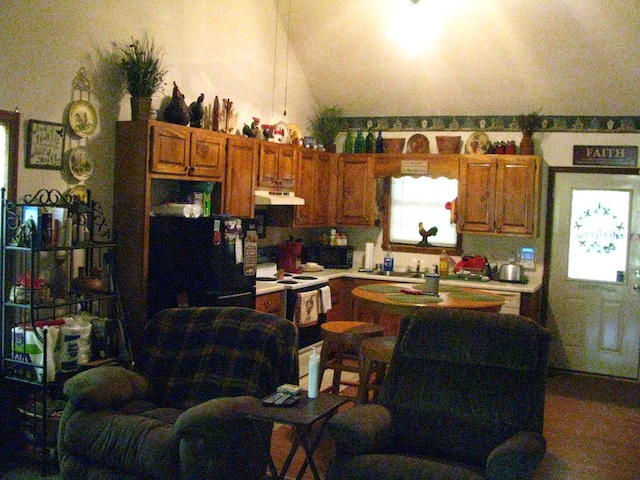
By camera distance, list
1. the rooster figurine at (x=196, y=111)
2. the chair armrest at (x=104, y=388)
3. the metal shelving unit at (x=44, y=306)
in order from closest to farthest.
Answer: the chair armrest at (x=104, y=388) < the metal shelving unit at (x=44, y=306) < the rooster figurine at (x=196, y=111)

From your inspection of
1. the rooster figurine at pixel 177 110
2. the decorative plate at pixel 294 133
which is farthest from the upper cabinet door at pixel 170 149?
the decorative plate at pixel 294 133

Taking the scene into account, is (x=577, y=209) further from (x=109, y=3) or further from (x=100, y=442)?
(x=100, y=442)

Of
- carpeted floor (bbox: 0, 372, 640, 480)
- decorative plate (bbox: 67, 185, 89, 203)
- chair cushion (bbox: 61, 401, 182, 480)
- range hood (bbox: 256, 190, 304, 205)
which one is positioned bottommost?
carpeted floor (bbox: 0, 372, 640, 480)

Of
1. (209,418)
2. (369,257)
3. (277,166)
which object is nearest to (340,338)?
(277,166)

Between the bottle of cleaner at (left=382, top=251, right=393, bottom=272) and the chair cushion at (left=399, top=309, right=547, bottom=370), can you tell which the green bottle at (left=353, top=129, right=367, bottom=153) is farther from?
the chair cushion at (left=399, top=309, right=547, bottom=370)

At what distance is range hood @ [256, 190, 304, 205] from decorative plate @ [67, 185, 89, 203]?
1738 millimetres

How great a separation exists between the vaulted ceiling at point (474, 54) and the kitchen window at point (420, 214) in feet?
2.50

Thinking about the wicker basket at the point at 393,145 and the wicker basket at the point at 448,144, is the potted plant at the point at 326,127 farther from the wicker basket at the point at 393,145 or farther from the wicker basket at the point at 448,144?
the wicker basket at the point at 448,144

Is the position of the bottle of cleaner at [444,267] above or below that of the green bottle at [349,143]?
below

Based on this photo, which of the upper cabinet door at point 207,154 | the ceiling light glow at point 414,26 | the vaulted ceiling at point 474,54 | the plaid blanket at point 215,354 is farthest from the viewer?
the ceiling light glow at point 414,26

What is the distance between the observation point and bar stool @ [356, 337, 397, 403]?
15.1ft

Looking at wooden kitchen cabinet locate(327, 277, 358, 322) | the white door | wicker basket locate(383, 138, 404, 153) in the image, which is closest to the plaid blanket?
wooden kitchen cabinet locate(327, 277, 358, 322)

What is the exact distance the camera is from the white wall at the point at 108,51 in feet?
13.5

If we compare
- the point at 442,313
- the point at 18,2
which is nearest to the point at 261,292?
the point at 442,313
